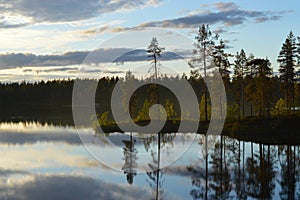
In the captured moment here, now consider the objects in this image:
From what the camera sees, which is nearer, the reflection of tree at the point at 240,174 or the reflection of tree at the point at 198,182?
the reflection of tree at the point at 240,174

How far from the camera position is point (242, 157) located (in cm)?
3123

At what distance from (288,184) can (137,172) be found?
9.91 m

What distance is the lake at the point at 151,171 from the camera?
20000mm

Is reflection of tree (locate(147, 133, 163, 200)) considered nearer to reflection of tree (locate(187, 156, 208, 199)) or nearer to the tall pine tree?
reflection of tree (locate(187, 156, 208, 199))

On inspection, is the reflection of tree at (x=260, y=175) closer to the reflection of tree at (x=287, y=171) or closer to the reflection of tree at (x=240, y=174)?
the reflection of tree at (x=240, y=174)

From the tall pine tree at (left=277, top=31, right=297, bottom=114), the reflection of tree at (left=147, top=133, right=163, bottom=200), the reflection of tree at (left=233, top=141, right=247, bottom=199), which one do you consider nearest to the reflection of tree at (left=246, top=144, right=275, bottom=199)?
the reflection of tree at (left=233, top=141, right=247, bottom=199)

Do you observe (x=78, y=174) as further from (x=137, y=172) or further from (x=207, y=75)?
(x=207, y=75)

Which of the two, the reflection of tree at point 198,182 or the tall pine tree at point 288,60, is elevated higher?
the tall pine tree at point 288,60

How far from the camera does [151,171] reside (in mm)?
25953

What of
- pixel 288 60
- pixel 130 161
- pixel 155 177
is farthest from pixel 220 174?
pixel 288 60

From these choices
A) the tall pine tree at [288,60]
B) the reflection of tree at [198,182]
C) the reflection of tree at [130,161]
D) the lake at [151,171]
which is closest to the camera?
the reflection of tree at [198,182]

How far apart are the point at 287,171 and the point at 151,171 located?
918cm

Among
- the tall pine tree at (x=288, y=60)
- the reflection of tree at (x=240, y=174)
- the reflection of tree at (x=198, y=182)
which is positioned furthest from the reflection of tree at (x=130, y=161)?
the tall pine tree at (x=288, y=60)

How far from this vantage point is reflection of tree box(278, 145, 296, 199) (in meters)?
19.3
